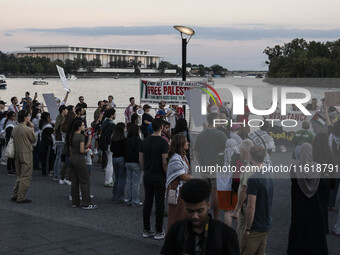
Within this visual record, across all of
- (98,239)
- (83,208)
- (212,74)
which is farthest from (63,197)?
(212,74)

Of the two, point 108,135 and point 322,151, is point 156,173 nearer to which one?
point 322,151

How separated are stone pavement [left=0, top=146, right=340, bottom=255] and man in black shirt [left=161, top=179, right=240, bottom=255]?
3.47m

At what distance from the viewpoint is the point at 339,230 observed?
723cm

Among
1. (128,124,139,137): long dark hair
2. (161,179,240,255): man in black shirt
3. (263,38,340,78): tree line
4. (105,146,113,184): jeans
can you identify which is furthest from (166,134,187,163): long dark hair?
(263,38,340,78): tree line

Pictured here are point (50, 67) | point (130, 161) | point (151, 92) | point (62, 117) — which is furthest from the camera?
point (50, 67)

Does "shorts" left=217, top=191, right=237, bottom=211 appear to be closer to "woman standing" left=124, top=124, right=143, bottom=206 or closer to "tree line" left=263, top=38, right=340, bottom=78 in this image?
"woman standing" left=124, top=124, right=143, bottom=206

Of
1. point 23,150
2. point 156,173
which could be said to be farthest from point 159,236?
point 23,150

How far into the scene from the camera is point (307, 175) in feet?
17.9

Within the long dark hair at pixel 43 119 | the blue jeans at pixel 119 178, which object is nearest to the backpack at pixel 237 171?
the blue jeans at pixel 119 178

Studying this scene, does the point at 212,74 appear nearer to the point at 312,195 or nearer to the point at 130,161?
the point at 130,161

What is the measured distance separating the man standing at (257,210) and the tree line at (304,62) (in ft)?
126

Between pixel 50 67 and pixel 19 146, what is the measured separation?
182529mm

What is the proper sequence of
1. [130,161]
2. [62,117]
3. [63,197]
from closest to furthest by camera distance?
1. [130,161]
2. [63,197]
3. [62,117]

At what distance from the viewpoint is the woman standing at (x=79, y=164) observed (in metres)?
8.56
